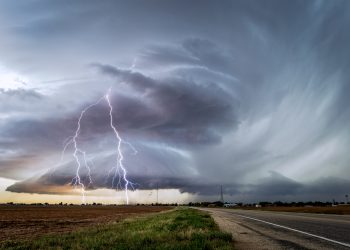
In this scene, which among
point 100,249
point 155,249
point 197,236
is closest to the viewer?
point 155,249

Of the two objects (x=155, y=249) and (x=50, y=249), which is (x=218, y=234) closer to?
(x=155, y=249)

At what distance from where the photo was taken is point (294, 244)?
1222 cm

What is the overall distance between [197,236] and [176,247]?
10.0 ft

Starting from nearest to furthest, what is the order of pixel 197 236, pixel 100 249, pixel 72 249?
pixel 100 249 < pixel 72 249 < pixel 197 236

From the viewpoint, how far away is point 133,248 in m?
10.4

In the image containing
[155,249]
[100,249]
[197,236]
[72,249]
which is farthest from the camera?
[197,236]

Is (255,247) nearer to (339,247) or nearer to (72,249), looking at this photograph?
(339,247)

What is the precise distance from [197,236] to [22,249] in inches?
238

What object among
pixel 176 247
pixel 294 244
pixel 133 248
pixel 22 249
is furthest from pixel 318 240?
pixel 22 249

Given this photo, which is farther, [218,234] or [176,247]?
[218,234]

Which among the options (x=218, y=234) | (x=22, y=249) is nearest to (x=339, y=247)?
(x=218, y=234)

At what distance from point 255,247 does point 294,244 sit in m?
1.37

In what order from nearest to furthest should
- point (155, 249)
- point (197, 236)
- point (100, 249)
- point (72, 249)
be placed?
point (155, 249), point (100, 249), point (72, 249), point (197, 236)

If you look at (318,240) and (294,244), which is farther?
(318,240)
